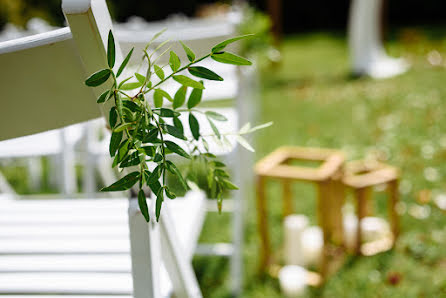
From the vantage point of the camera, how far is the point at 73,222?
1.33m

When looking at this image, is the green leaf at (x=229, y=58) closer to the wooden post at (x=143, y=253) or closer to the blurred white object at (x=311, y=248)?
the wooden post at (x=143, y=253)

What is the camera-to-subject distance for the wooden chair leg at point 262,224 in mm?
→ 2180

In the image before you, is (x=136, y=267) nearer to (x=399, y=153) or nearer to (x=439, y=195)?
(x=439, y=195)

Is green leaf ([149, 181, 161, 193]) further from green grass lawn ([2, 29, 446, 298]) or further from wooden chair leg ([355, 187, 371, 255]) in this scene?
wooden chair leg ([355, 187, 371, 255])

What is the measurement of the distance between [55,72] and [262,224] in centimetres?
155

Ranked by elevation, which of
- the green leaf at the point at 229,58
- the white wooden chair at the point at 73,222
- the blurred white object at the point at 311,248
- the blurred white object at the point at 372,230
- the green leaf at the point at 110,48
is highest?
the green leaf at the point at 110,48

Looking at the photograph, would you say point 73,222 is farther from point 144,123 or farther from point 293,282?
point 293,282

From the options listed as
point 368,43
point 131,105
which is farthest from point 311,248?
point 368,43

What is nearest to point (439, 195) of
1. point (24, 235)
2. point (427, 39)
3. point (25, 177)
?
point (24, 235)

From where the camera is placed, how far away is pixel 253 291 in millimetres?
2129

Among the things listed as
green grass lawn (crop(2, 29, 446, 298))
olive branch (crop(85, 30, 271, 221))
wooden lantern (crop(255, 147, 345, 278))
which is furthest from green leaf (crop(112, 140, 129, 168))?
green grass lawn (crop(2, 29, 446, 298))

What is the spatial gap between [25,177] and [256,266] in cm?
217

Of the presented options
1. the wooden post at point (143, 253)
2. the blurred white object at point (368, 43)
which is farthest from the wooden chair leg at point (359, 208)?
the blurred white object at point (368, 43)

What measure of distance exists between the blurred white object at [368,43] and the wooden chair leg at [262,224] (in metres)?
3.86
